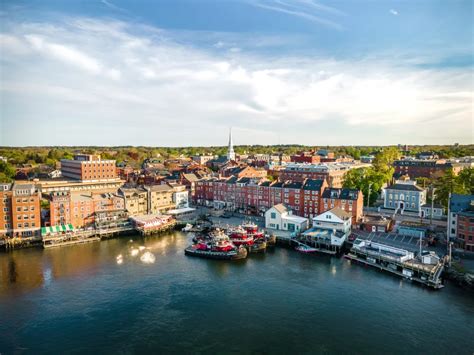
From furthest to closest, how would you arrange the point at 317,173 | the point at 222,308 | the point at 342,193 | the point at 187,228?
the point at 317,173 < the point at 187,228 < the point at 342,193 < the point at 222,308

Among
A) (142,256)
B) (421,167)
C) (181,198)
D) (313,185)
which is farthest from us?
(421,167)

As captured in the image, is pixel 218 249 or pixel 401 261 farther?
pixel 218 249

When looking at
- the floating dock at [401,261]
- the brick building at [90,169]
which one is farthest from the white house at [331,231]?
the brick building at [90,169]

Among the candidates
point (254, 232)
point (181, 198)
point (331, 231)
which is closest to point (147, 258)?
point (254, 232)

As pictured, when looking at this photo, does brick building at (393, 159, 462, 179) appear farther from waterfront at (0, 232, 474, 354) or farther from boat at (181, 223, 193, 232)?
waterfront at (0, 232, 474, 354)

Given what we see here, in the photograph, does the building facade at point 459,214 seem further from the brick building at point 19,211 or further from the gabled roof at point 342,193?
the brick building at point 19,211

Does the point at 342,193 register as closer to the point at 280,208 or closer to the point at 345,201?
the point at 345,201

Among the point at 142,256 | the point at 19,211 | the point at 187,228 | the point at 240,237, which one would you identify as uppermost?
the point at 19,211

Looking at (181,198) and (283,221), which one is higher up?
(181,198)
